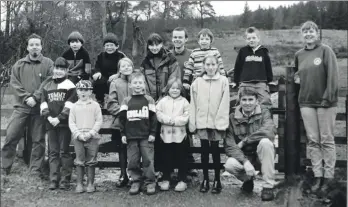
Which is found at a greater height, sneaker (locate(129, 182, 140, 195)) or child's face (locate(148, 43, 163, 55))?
child's face (locate(148, 43, 163, 55))

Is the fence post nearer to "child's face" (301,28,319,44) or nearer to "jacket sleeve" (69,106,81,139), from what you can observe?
"child's face" (301,28,319,44)

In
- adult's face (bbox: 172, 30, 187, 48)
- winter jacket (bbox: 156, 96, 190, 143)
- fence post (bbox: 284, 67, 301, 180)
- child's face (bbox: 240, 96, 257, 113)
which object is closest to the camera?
child's face (bbox: 240, 96, 257, 113)

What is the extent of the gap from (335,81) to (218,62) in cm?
161

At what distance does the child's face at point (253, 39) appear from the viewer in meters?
5.55

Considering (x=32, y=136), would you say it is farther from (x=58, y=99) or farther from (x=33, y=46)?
(x=33, y=46)

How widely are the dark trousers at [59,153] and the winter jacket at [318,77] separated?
3.44m

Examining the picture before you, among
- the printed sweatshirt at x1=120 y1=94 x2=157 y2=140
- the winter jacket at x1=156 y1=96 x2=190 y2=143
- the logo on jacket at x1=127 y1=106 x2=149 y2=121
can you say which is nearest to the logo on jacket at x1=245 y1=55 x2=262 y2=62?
the winter jacket at x1=156 y1=96 x2=190 y2=143

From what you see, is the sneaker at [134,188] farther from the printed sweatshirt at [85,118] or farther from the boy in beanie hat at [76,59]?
the boy in beanie hat at [76,59]

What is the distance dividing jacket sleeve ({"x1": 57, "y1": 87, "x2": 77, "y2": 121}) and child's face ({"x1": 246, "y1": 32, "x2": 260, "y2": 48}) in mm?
2721

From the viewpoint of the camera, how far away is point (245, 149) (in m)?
5.10

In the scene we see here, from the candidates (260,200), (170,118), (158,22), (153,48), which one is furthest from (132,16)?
(260,200)

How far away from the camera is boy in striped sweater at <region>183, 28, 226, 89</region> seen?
573cm

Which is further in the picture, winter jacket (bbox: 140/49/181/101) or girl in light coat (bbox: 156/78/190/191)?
winter jacket (bbox: 140/49/181/101)

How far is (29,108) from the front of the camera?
5699mm
